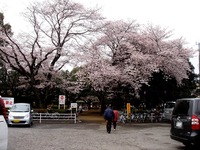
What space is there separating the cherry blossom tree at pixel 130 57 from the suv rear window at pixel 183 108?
16.3 metres

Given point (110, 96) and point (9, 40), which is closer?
point (9, 40)

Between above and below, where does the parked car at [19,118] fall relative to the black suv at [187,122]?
below

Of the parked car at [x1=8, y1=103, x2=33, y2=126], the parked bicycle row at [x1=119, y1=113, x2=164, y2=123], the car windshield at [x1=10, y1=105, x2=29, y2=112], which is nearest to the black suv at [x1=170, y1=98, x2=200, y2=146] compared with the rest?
the parked car at [x1=8, y1=103, x2=33, y2=126]

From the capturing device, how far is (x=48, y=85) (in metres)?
29.7

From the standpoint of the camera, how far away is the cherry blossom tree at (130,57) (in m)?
27.4

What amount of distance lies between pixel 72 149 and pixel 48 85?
19.7 meters

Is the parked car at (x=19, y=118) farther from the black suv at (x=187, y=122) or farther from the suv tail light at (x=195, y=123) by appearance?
the suv tail light at (x=195, y=123)

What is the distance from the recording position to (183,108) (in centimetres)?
1017

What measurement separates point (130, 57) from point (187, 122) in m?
18.6

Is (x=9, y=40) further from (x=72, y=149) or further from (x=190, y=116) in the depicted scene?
(x=190, y=116)

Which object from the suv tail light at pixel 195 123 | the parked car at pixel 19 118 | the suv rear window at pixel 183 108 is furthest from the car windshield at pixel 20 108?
the suv tail light at pixel 195 123

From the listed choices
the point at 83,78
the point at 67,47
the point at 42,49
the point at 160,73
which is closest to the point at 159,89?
the point at 160,73

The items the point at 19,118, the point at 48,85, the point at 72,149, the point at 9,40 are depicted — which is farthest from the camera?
the point at 48,85

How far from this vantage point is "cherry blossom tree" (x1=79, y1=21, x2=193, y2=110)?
27.4 meters
